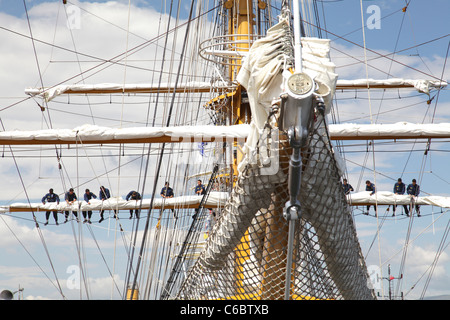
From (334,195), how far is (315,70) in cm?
121

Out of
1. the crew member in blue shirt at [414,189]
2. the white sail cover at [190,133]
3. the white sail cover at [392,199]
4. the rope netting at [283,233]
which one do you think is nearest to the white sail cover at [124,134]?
the white sail cover at [190,133]

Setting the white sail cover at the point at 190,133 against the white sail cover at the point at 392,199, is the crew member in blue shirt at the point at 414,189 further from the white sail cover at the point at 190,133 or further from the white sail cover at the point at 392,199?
the white sail cover at the point at 190,133

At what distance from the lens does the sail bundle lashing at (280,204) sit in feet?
19.2

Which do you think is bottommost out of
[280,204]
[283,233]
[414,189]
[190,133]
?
[283,233]

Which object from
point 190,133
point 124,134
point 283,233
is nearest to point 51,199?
point 124,134

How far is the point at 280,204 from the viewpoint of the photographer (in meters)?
6.25

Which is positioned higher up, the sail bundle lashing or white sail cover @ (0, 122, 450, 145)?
white sail cover @ (0, 122, 450, 145)

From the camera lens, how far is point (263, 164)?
5.91 m

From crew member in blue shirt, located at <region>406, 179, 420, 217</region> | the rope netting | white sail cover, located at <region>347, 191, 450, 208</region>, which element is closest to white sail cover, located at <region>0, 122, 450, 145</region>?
the rope netting

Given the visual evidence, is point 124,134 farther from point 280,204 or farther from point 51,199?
point 51,199

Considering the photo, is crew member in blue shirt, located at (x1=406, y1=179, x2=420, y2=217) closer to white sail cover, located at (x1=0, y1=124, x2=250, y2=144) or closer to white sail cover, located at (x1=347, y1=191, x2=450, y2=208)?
white sail cover, located at (x1=347, y1=191, x2=450, y2=208)

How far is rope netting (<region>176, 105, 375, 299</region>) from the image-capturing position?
5.91 m

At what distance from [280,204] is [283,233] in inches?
12.3
